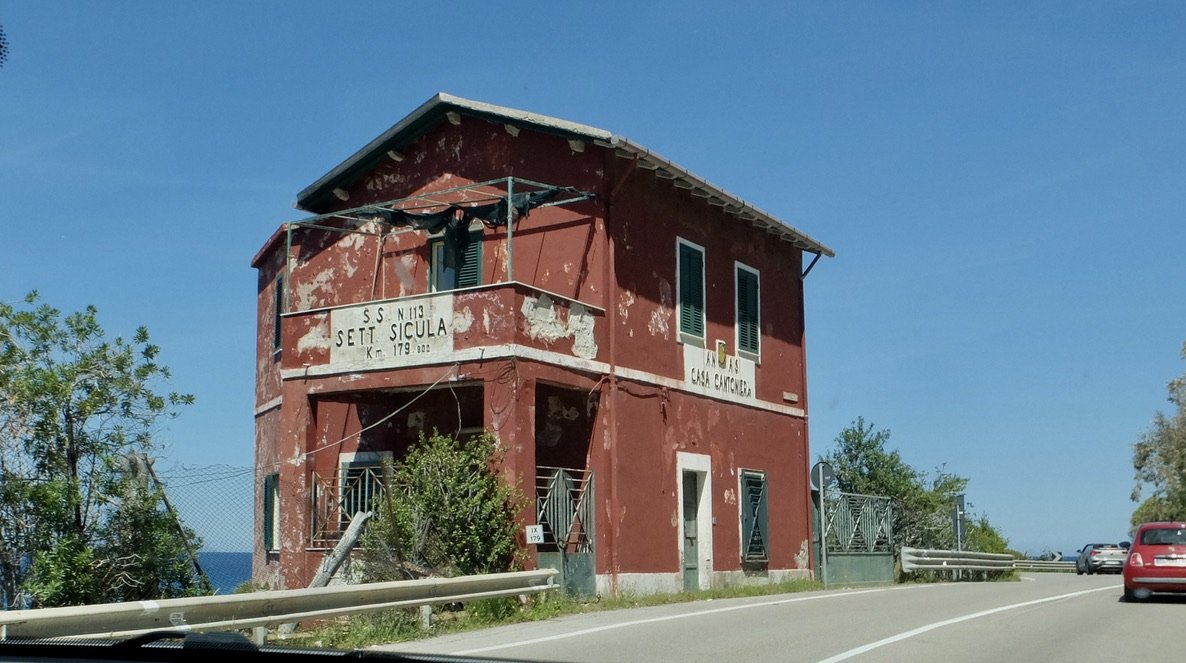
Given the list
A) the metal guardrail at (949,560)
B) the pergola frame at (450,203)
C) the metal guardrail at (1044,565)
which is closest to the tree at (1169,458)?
the metal guardrail at (1044,565)

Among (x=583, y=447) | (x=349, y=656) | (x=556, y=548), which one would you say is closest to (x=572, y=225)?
(x=583, y=447)

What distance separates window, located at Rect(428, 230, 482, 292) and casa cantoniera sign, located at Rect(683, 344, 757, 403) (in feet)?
12.9

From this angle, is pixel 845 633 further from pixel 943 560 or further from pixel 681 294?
pixel 943 560

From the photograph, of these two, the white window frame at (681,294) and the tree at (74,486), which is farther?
the white window frame at (681,294)

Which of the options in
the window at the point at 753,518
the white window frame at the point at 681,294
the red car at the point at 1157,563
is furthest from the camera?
the window at the point at 753,518

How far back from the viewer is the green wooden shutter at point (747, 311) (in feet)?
76.4

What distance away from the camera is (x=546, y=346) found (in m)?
18.0

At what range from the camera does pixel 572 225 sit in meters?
19.7

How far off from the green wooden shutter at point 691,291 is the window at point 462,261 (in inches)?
142

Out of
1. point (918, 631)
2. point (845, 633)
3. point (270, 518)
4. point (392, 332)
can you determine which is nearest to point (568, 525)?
point (392, 332)

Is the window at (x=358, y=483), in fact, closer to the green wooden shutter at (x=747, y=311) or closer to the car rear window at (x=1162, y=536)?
the green wooden shutter at (x=747, y=311)

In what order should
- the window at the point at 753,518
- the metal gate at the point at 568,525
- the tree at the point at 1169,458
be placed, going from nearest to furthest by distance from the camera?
the metal gate at the point at 568,525, the window at the point at 753,518, the tree at the point at 1169,458

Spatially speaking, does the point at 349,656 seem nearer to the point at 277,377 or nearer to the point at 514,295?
the point at 514,295

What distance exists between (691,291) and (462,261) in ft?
13.6
